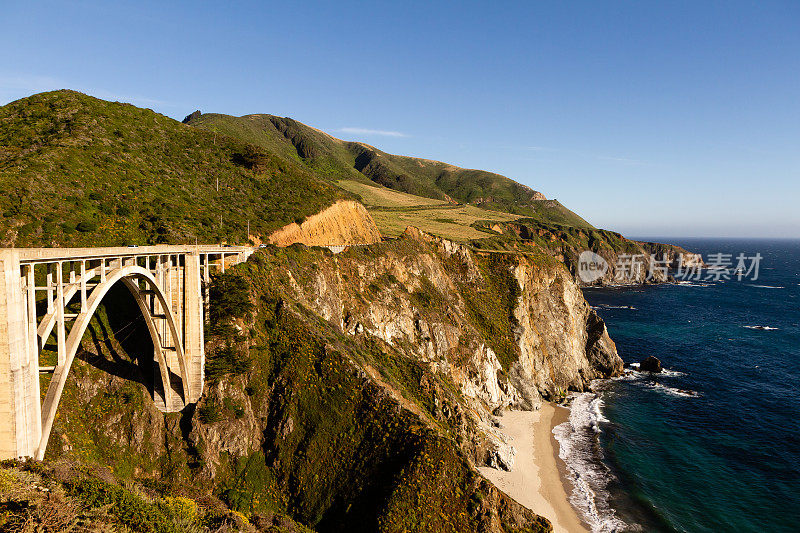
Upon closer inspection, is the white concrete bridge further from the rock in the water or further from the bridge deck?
the rock in the water

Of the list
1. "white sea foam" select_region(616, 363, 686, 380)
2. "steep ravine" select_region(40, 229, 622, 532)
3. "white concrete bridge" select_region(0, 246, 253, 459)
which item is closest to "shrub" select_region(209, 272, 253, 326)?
"steep ravine" select_region(40, 229, 622, 532)

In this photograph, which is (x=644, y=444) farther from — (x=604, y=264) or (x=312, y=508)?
(x=604, y=264)

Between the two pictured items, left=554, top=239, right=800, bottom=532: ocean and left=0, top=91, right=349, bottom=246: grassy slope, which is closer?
left=0, top=91, right=349, bottom=246: grassy slope

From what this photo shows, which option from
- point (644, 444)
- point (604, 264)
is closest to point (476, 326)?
point (644, 444)

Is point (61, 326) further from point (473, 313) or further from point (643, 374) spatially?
point (643, 374)

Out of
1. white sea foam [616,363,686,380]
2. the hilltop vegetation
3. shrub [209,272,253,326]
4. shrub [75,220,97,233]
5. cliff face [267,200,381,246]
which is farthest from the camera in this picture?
white sea foam [616,363,686,380]

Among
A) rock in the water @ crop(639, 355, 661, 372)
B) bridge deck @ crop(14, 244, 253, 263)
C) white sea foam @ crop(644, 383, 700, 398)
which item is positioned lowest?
Answer: white sea foam @ crop(644, 383, 700, 398)
